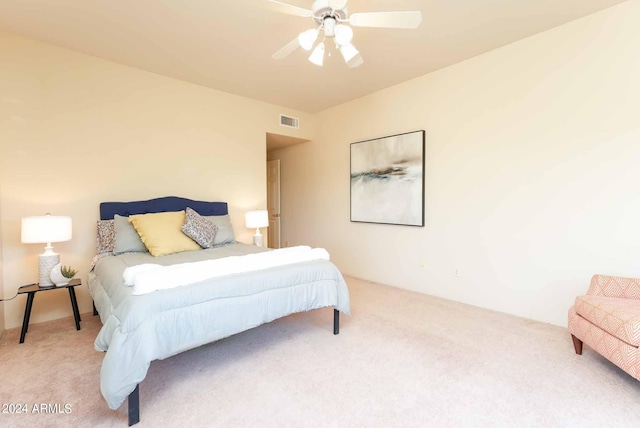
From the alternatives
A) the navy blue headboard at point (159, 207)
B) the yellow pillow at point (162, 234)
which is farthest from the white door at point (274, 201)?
the yellow pillow at point (162, 234)

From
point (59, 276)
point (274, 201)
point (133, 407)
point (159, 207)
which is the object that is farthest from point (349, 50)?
point (274, 201)

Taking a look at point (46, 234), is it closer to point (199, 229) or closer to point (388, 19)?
point (199, 229)

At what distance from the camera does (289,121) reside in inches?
196

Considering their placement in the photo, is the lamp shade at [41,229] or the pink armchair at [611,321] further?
the lamp shade at [41,229]

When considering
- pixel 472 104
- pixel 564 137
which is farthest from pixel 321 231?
pixel 564 137

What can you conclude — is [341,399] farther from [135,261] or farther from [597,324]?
[135,261]

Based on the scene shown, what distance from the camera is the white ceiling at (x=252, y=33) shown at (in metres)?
2.37

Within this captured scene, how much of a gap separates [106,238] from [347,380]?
2.80 metres

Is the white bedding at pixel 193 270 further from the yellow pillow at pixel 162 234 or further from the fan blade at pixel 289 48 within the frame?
the fan blade at pixel 289 48

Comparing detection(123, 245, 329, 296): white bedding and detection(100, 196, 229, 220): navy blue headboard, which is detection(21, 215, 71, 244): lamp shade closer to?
detection(100, 196, 229, 220): navy blue headboard

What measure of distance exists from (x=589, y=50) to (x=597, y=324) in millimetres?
2269

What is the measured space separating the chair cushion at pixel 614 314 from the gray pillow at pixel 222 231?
3.35 metres

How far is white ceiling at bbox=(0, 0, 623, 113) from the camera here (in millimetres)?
2365

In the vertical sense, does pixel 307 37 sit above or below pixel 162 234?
above
